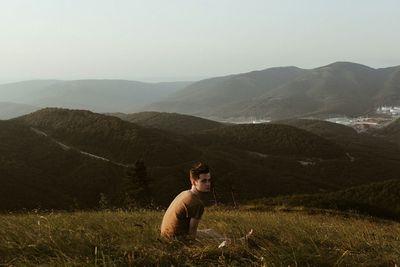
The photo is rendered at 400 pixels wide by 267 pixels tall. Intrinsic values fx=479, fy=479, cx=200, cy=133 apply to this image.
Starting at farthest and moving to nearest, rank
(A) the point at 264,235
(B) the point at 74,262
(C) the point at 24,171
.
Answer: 1. (C) the point at 24,171
2. (A) the point at 264,235
3. (B) the point at 74,262

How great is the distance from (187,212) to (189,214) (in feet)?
0.15

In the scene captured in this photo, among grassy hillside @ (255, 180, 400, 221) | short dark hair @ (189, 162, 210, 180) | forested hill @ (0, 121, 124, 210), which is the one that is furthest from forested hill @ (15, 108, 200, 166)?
short dark hair @ (189, 162, 210, 180)

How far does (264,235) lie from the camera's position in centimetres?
639

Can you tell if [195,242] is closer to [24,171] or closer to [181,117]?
[24,171]

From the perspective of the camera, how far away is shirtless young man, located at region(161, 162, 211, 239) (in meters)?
6.36

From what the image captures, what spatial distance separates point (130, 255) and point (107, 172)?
7252cm

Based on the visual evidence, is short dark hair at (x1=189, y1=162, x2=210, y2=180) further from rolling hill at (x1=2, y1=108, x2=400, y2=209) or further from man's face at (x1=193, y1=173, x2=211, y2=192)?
rolling hill at (x1=2, y1=108, x2=400, y2=209)

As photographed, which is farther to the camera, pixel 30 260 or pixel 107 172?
pixel 107 172

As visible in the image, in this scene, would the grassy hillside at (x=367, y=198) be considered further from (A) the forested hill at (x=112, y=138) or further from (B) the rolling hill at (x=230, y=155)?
(A) the forested hill at (x=112, y=138)

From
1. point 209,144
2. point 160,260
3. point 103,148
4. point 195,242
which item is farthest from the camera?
point 209,144

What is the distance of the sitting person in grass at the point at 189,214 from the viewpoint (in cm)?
636

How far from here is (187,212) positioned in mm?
6387

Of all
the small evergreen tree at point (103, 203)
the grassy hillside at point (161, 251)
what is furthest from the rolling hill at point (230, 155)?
the grassy hillside at point (161, 251)

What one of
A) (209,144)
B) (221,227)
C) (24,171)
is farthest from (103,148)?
(221,227)
